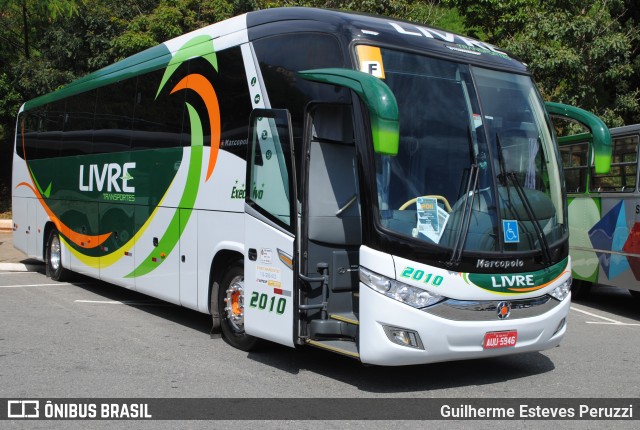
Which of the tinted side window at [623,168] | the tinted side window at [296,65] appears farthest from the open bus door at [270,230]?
the tinted side window at [623,168]

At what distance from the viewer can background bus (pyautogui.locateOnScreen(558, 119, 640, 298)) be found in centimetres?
1134

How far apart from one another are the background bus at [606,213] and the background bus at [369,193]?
440 cm

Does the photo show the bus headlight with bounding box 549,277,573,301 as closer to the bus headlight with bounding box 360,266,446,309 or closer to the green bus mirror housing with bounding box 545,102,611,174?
the green bus mirror housing with bounding box 545,102,611,174

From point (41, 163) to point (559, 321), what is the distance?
1079 cm

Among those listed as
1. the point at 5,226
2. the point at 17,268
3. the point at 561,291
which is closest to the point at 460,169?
the point at 561,291

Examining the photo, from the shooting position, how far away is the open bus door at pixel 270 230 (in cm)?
709

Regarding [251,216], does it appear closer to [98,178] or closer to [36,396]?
[36,396]

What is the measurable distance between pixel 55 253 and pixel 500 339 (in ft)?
33.0

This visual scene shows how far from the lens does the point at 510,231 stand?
6715 millimetres

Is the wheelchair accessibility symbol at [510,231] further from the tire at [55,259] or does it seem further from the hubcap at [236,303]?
the tire at [55,259]

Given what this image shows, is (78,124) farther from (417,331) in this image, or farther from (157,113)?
(417,331)

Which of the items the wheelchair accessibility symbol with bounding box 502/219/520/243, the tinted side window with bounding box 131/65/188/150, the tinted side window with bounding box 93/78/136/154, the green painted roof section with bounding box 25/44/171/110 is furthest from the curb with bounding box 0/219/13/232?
the wheelchair accessibility symbol with bounding box 502/219/520/243

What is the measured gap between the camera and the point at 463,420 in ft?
19.5

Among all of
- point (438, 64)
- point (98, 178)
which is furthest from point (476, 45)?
point (98, 178)
